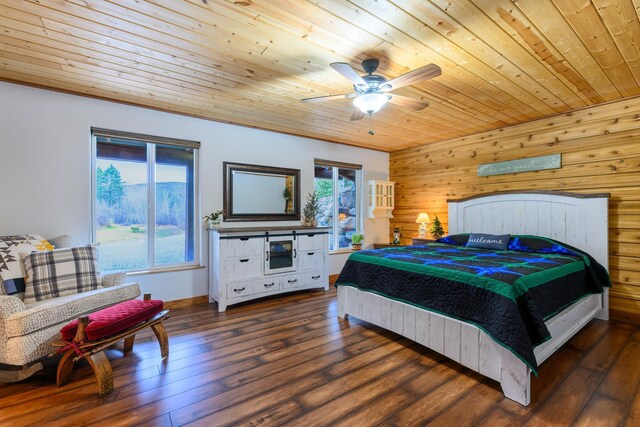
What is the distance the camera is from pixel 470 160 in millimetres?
4789

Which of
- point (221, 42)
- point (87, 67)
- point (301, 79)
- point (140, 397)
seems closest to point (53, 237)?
point (87, 67)

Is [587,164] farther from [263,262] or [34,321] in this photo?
[34,321]

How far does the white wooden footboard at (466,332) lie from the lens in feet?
6.47

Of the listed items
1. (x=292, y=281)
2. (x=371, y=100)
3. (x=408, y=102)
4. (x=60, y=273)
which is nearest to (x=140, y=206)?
(x=60, y=273)

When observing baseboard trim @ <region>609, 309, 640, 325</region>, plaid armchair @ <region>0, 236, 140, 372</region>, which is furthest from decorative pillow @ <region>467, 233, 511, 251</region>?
plaid armchair @ <region>0, 236, 140, 372</region>

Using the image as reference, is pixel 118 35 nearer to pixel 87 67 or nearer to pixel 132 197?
pixel 87 67

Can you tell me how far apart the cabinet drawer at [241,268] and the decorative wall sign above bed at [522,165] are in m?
3.61

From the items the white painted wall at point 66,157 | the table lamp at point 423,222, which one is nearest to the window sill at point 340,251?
the table lamp at point 423,222

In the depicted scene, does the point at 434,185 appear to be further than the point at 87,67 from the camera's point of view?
Yes

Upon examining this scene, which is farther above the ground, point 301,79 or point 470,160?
point 301,79

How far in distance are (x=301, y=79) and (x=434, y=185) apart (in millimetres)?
3379

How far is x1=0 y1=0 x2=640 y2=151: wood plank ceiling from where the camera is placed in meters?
1.89

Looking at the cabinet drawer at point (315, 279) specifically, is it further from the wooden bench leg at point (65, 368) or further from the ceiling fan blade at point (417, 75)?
the ceiling fan blade at point (417, 75)

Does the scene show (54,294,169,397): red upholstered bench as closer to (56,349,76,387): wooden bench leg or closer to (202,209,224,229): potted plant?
(56,349,76,387): wooden bench leg
